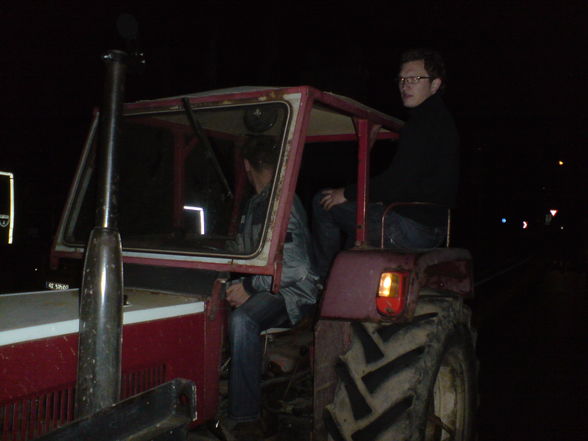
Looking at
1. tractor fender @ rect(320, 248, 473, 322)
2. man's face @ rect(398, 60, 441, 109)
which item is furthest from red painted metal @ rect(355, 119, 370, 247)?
man's face @ rect(398, 60, 441, 109)

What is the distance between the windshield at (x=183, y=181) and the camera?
245 centimetres

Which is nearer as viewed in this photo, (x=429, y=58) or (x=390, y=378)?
(x=390, y=378)

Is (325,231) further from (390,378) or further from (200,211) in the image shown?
(390,378)

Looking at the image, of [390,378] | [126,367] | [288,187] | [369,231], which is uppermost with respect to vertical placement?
[288,187]

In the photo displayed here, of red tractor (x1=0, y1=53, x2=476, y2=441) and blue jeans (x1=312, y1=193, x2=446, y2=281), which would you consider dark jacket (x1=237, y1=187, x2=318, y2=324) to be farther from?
blue jeans (x1=312, y1=193, x2=446, y2=281)

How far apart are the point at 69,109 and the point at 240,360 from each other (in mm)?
11176

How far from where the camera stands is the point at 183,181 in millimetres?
3146

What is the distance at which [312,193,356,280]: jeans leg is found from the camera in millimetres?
2959

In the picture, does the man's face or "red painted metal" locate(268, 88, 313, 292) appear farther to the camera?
the man's face

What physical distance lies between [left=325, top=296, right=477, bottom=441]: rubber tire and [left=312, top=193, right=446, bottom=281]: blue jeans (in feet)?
1.38

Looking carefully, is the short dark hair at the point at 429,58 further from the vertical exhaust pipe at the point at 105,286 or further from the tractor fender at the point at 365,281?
the vertical exhaust pipe at the point at 105,286

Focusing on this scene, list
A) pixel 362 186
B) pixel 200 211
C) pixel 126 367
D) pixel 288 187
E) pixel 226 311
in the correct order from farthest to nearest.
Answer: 1. pixel 200 211
2. pixel 362 186
3. pixel 226 311
4. pixel 288 187
5. pixel 126 367

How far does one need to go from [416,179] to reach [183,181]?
51.6 inches

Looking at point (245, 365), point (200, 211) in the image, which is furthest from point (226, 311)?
point (200, 211)
